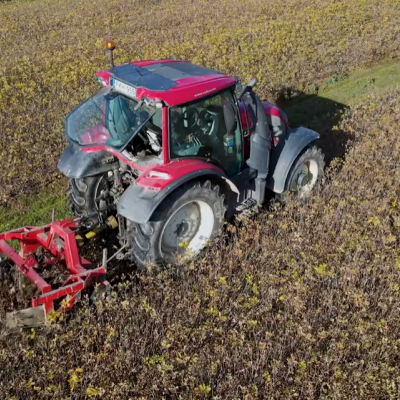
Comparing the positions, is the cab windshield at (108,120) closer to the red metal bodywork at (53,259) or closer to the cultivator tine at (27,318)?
the red metal bodywork at (53,259)

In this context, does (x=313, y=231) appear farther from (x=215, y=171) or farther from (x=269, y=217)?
(x=215, y=171)

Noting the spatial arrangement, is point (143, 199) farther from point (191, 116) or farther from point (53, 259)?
point (53, 259)

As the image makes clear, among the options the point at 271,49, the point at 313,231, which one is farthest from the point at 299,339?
the point at 271,49

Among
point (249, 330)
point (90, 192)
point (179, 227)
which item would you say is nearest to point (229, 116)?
point (179, 227)

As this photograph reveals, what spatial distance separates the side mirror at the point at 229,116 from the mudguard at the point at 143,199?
71 cm

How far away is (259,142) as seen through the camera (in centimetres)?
559

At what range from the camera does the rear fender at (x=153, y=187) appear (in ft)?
14.3

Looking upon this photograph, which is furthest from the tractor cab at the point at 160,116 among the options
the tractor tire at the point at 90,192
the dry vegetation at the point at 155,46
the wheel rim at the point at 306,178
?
the dry vegetation at the point at 155,46

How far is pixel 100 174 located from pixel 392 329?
3.43 meters

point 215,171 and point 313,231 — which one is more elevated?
point 215,171

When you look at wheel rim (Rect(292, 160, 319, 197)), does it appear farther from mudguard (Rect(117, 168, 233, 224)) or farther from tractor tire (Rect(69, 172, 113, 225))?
tractor tire (Rect(69, 172, 113, 225))

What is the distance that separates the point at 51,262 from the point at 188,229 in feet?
4.91

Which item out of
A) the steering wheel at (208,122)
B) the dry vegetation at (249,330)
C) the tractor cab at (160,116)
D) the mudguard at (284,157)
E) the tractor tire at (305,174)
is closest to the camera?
the dry vegetation at (249,330)

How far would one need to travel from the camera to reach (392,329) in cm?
408
